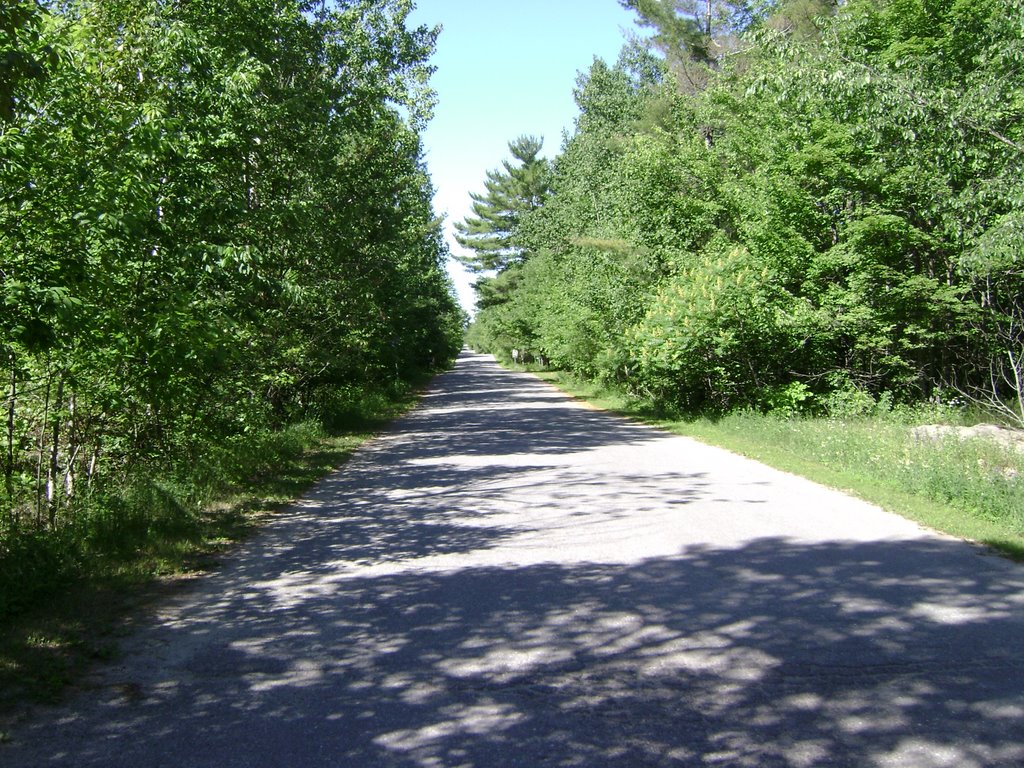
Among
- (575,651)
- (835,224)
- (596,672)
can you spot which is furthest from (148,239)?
(835,224)

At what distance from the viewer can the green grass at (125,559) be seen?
4.73m

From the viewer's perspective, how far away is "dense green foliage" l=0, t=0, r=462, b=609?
261 inches

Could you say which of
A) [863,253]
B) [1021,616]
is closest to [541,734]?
[1021,616]

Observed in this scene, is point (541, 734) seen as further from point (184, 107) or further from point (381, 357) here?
point (381, 357)

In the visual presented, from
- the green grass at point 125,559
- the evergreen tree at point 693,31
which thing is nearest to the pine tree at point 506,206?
the evergreen tree at point 693,31

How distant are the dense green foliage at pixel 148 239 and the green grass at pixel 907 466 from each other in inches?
298

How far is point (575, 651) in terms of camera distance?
15.8 feet

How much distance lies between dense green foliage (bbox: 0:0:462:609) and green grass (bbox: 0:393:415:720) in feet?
0.41

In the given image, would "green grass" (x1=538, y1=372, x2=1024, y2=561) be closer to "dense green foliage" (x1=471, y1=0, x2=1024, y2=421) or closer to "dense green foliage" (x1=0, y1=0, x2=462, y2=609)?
"dense green foliage" (x1=471, y1=0, x2=1024, y2=421)

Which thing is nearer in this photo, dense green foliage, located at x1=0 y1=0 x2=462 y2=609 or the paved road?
the paved road

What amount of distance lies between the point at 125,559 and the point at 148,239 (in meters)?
3.17

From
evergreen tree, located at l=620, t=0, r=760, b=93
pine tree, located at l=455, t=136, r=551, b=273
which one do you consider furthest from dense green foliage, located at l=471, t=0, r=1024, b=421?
pine tree, located at l=455, t=136, r=551, b=273

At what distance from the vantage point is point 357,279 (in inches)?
709

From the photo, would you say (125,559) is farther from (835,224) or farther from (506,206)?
(506,206)
